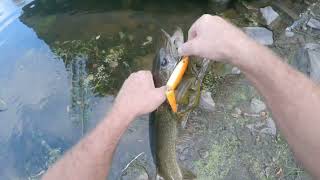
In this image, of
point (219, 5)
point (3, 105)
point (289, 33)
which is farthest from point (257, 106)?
point (3, 105)

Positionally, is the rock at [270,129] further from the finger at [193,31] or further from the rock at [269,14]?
the finger at [193,31]

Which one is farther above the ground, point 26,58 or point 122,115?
point 122,115

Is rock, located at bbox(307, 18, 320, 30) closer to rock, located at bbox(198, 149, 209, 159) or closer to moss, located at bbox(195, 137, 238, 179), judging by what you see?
moss, located at bbox(195, 137, 238, 179)

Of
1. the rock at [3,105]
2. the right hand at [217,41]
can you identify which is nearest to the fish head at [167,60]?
the right hand at [217,41]

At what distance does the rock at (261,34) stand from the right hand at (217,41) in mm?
2591

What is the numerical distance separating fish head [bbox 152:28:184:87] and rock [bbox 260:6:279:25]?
233 centimetres

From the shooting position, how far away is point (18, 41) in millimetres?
5641

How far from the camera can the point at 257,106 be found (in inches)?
178

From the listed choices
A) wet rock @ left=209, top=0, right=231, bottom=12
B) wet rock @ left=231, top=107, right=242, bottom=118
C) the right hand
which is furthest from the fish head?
wet rock @ left=209, top=0, right=231, bottom=12

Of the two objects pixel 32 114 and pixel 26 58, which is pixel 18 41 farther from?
pixel 32 114

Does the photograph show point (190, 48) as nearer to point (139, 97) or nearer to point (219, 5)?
point (139, 97)

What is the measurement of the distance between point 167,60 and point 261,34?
2.32m

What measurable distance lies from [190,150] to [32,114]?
1.67 m

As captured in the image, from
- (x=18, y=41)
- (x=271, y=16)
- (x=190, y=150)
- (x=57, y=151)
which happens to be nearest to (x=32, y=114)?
(x=57, y=151)
